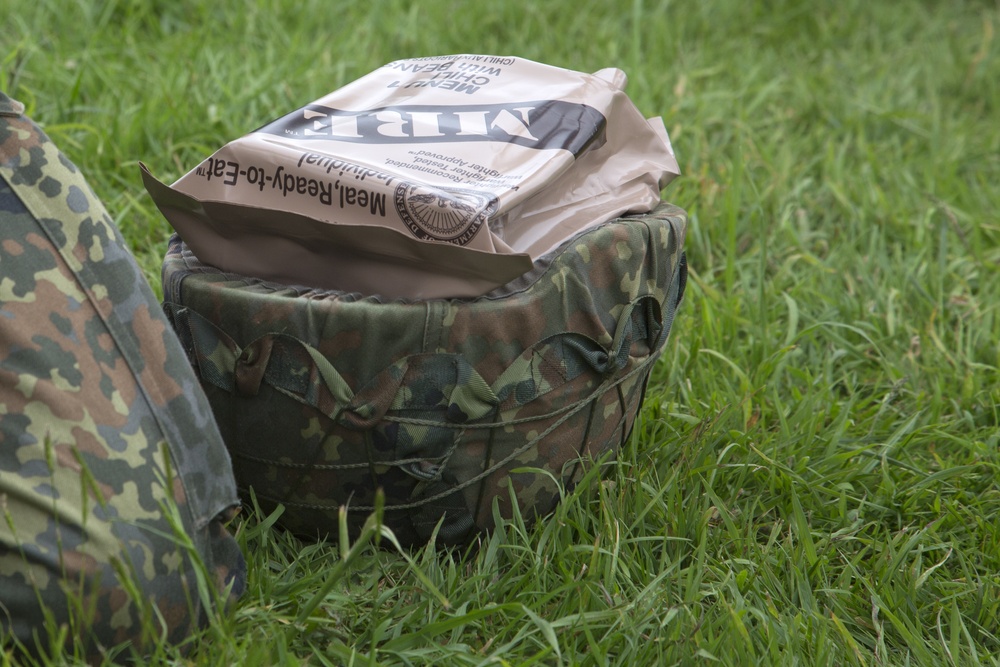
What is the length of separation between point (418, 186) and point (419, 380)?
0.25 metres

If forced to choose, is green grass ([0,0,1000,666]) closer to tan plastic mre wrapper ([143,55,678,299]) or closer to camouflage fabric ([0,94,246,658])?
camouflage fabric ([0,94,246,658])

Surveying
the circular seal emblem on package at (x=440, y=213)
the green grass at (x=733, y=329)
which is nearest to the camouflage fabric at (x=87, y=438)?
the green grass at (x=733, y=329)

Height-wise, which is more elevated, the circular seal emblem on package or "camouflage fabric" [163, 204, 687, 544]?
the circular seal emblem on package

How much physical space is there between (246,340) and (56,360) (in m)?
0.27

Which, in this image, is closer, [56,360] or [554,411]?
[56,360]

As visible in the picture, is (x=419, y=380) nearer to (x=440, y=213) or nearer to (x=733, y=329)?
(x=440, y=213)

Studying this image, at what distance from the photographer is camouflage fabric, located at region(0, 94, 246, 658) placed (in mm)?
1089

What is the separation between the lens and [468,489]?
57.1 inches

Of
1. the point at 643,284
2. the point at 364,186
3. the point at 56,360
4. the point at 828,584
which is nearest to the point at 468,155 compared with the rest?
the point at 364,186

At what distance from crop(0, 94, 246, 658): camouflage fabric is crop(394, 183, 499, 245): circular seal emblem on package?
1.09 ft

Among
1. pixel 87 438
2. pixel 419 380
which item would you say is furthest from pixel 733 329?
pixel 87 438

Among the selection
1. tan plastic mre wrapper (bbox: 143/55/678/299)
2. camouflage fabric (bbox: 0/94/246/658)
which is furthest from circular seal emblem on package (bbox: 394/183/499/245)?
camouflage fabric (bbox: 0/94/246/658)

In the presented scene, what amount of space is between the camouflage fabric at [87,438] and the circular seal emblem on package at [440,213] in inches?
13.1

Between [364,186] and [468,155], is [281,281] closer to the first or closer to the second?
[364,186]
